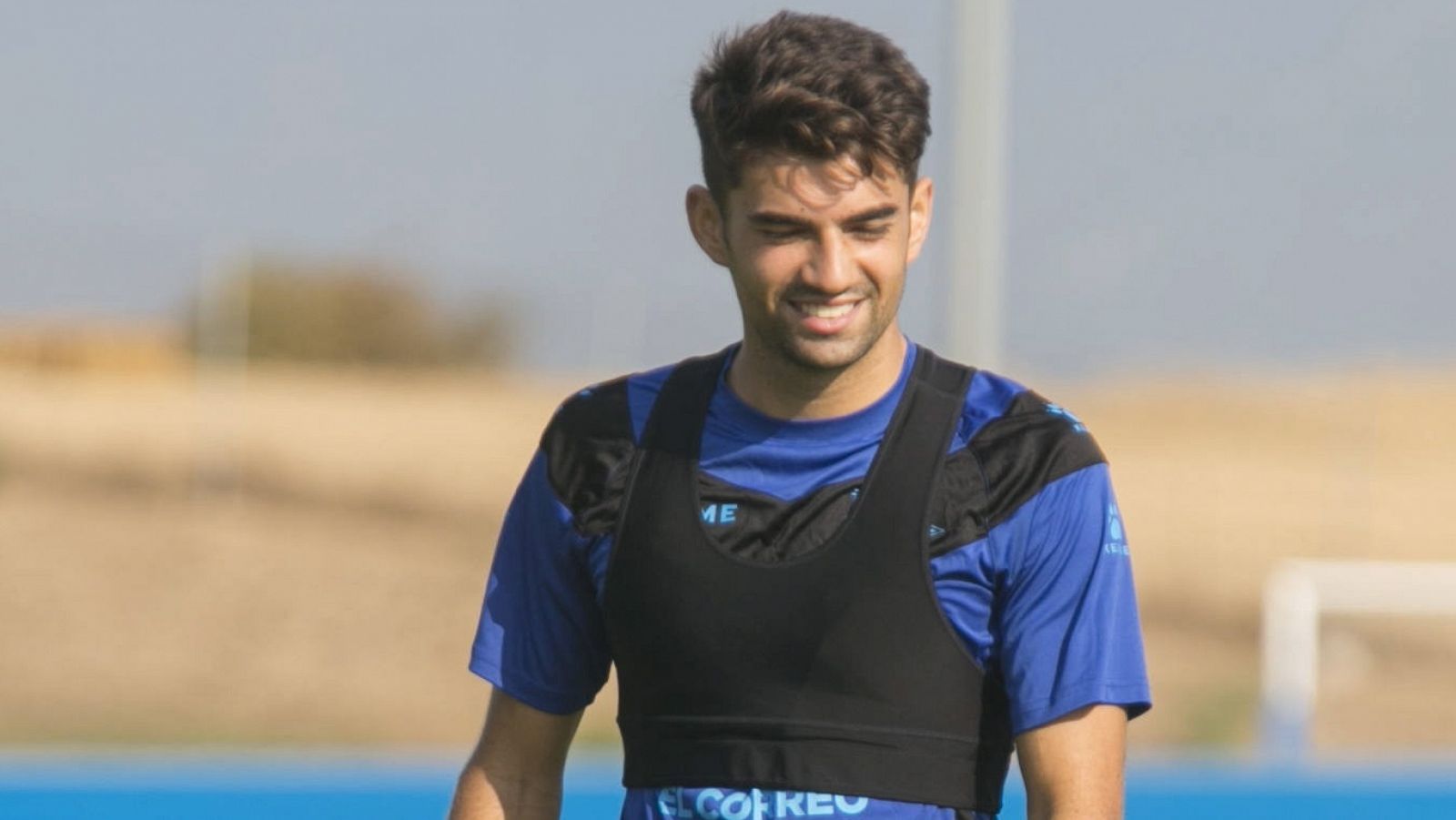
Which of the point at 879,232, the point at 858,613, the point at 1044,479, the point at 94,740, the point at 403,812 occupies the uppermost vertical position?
the point at 879,232

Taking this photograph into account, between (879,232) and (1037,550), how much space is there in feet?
1.26

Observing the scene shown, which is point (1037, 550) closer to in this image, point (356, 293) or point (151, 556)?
point (151, 556)

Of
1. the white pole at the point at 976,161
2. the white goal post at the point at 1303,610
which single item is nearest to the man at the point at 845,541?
the white pole at the point at 976,161

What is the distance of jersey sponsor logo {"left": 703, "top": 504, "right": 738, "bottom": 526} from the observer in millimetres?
2668

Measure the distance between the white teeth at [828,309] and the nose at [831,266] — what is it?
0.08 feet

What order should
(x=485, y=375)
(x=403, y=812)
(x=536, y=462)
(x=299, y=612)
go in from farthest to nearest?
(x=485, y=375) < (x=299, y=612) < (x=403, y=812) < (x=536, y=462)

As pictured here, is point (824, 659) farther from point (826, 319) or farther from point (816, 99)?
point (816, 99)

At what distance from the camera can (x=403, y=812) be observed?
19.0 feet

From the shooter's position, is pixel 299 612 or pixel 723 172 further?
pixel 299 612

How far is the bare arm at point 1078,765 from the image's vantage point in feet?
8.28

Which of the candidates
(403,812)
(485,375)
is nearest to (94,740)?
(403,812)

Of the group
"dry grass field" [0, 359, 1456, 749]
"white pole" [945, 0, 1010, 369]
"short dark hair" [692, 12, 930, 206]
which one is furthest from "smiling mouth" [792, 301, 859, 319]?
"dry grass field" [0, 359, 1456, 749]

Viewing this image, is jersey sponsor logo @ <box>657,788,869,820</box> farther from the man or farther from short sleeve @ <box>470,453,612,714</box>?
short sleeve @ <box>470,453,612,714</box>

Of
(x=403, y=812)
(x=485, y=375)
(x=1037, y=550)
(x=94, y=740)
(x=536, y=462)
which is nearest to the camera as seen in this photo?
(x=1037, y=550)
